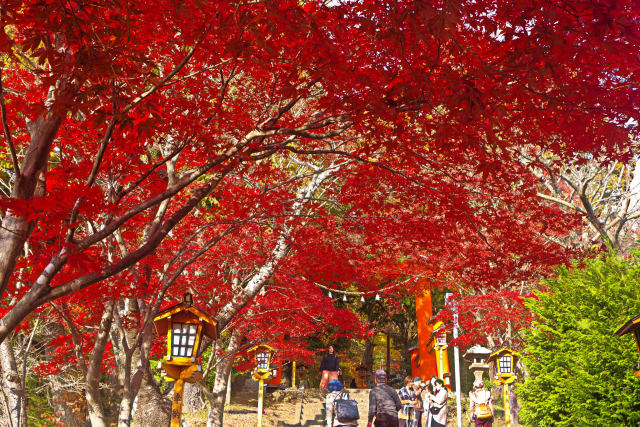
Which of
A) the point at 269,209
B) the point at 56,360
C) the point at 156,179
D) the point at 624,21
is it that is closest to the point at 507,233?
the point at 269,209

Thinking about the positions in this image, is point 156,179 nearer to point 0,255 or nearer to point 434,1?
point 0,255

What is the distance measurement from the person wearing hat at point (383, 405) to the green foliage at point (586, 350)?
3.91 meters

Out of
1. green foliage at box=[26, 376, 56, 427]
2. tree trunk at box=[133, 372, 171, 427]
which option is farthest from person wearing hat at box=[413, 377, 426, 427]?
green foliage at box=[26, 376, 56, 427]

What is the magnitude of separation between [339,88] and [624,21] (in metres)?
3.12

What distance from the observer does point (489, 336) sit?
2011 centimetres

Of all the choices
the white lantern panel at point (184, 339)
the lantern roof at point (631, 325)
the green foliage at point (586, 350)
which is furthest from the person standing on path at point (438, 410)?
Result: the white lantern panel at point (184, 339)

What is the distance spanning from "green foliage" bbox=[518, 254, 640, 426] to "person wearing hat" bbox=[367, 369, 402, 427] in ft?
12.8

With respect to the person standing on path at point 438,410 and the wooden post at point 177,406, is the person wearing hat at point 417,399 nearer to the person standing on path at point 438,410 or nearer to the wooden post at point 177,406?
the person standing on path at point 438,410

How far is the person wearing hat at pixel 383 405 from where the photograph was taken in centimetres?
953

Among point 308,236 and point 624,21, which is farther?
point 308,236

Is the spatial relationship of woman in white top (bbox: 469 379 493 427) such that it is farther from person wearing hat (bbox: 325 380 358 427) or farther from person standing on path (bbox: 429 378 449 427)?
person wearing hat (bbox: 325 380 358 427)

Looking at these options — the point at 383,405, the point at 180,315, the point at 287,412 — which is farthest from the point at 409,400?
the point at 287,412

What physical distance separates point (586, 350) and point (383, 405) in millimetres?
4588

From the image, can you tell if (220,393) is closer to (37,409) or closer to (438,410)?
(438,410)
